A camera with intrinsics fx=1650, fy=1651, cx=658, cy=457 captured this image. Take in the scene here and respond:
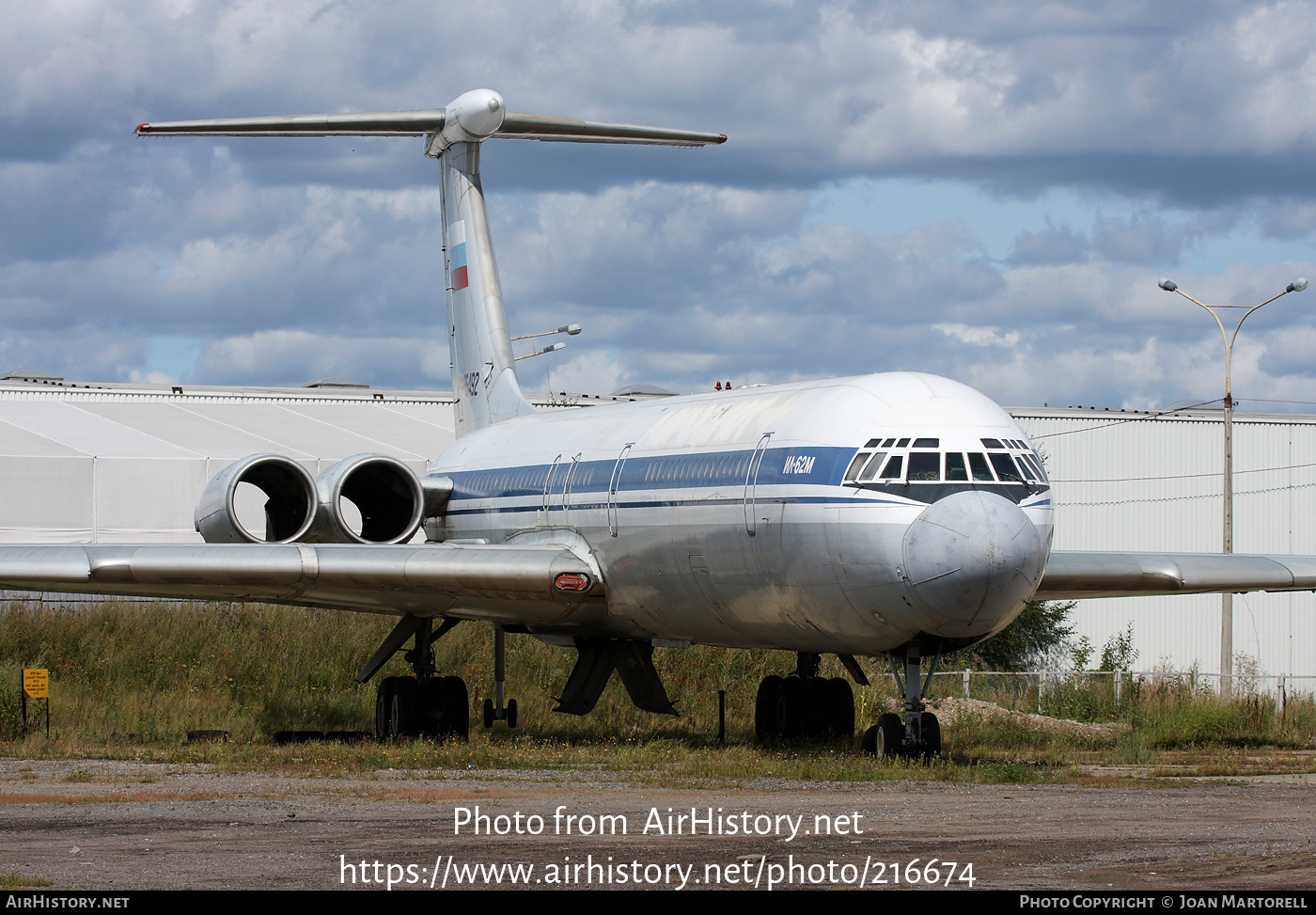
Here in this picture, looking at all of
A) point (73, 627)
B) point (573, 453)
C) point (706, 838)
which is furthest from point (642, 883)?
point (73, 627)

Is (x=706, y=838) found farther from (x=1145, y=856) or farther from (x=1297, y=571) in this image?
(x=1297, y=571)

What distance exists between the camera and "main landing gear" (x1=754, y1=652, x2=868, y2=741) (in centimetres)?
2031

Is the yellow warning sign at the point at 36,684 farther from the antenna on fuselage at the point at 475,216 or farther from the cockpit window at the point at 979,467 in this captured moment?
the cockpit window at the point at 979,467

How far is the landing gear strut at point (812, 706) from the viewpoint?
2031 centimetres

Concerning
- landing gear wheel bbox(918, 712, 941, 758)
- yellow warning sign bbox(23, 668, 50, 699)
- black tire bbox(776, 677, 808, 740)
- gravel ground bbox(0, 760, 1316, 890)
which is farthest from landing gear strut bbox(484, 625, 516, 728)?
landing gear wheel bbox(918, 712, 941, 758)

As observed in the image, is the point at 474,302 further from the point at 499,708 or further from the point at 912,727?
the point at 912,727

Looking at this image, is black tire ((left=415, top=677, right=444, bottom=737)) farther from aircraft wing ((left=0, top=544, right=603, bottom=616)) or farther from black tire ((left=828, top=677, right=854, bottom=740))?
black tire ((left=828, top=677, right=854, bottom=740))

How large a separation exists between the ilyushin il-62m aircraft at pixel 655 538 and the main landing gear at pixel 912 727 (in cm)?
3

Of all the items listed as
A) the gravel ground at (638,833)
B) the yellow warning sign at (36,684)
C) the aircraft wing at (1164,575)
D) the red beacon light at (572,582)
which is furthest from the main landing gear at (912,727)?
the yellow warning sign at (36,684)

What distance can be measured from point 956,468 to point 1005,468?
1.67 ft

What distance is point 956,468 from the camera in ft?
47.4

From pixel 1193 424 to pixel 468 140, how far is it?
29133 mm

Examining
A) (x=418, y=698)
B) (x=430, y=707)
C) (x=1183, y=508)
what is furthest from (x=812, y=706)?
(x=1183, y=508)

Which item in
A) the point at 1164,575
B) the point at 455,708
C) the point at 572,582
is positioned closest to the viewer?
the point at 572,582
